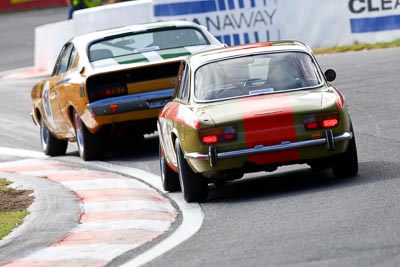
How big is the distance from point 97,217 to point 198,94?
1.47 m

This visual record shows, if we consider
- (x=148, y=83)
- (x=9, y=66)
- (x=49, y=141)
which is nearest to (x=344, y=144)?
(x=148, y=83)

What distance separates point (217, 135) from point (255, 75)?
1.02 m

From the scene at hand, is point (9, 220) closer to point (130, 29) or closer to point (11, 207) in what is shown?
point (11, 207)

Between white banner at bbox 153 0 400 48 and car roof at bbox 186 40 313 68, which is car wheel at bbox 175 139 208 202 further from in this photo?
white banner at bbox 153 0 400 48

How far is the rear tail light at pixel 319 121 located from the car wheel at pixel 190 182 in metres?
1.00

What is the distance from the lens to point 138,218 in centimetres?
1035

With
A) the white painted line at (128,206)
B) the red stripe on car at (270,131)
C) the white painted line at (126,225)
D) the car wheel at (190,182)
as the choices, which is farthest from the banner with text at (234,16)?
the white painted line at (126,225)

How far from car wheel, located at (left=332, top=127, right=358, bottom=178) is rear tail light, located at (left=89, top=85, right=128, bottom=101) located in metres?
4.13

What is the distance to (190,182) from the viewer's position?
1081 cm

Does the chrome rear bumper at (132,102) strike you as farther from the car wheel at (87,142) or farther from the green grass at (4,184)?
the green grass at (4,184)

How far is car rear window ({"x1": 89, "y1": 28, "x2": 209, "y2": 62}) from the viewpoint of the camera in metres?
15.1

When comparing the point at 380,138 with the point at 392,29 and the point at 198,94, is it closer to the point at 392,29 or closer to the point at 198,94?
the point at 198,94

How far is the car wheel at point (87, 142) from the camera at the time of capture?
1512cm

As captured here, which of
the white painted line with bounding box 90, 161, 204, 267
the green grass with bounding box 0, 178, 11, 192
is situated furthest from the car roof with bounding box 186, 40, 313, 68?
the green grass with bounding box 0, 178, 11, 192
